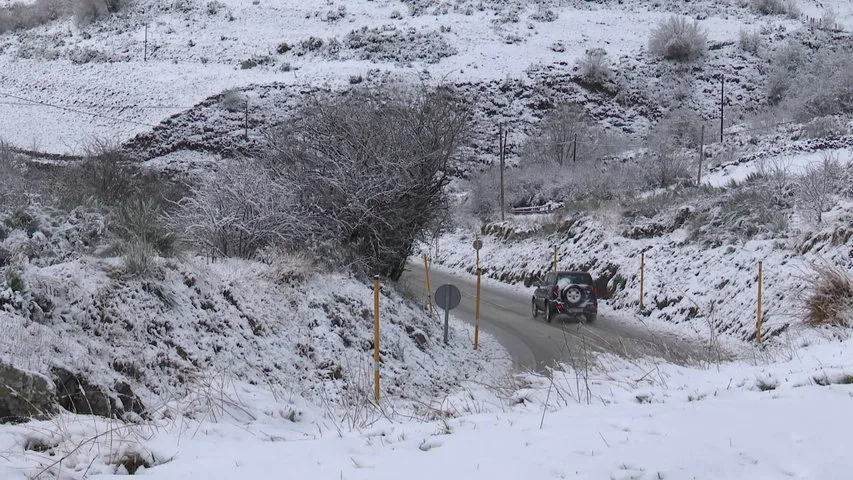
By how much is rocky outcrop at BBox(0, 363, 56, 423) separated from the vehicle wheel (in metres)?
15.1

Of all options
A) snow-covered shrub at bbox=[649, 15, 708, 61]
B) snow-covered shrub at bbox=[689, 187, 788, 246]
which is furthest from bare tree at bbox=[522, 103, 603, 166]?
snow-covered shrub at bbox=[689, 187, 788, 246]

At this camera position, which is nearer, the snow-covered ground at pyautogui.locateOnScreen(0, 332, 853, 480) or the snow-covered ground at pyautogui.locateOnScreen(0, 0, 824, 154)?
the snow-covered ground at pyautogui.locateOnScreen(0, 332, 853, 480)

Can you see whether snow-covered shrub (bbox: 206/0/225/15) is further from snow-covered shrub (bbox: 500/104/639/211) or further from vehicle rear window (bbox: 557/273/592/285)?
vehicle rear window (bbox: 557/273/592/285)

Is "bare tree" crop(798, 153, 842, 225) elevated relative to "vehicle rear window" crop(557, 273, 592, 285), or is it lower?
elevated

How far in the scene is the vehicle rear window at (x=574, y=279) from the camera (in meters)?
20.2

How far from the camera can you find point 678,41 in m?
66.8

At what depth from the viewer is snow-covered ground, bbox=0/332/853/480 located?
12.4 ft

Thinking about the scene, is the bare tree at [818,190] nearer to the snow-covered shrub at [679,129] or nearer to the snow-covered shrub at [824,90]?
the snow-covered shrub at [824,90]

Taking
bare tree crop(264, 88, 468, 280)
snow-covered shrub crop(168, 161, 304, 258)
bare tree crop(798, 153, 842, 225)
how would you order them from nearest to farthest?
snow-covered shrub crop(168, 161, 304, 258)
bare tree crop(264, 88, 468, 280)
bare tree crop(798, 153, 842, 225)

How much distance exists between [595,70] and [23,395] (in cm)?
→ 6273

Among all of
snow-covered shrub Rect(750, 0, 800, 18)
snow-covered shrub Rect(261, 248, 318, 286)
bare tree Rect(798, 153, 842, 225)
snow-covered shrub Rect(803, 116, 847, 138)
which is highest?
snow-covered shrub Rect(750, 0, 800, 18)

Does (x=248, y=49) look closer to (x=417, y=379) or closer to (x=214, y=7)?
(x=214, y=7)

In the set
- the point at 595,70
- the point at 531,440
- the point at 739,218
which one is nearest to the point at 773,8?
the point at 595,70

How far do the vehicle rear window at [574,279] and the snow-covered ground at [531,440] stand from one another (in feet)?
46.0
